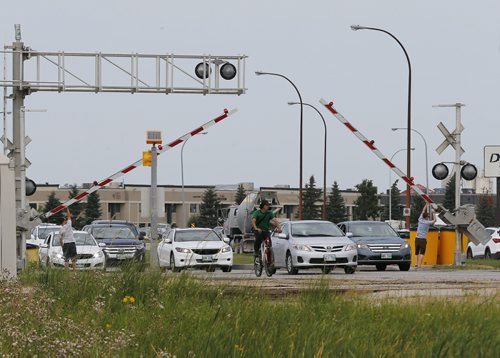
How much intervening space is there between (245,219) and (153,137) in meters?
30.2

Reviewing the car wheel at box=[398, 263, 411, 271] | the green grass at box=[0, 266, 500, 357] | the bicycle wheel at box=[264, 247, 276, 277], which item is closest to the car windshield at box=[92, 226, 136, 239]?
the car wheel at box=[398, 263, 411, 271]

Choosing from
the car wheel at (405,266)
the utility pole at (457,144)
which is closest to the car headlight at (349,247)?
the car wheel at (405,266)

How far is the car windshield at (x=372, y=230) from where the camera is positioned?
3616 cm

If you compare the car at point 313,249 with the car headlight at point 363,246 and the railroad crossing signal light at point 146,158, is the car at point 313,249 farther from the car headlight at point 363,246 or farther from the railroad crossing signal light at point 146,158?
the railroad crossing signal light at point 146,158

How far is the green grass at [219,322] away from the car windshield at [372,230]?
21769 millimetres

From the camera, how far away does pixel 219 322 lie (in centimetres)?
1022

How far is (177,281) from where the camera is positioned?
14.2m

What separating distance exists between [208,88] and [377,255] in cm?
702

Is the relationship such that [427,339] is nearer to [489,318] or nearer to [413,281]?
[489,318]

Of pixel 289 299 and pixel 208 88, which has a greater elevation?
pixel 208 88

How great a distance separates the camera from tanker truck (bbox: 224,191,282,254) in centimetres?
6066

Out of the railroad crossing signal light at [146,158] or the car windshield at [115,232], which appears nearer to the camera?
the railroad crossing signal light at [146,158]

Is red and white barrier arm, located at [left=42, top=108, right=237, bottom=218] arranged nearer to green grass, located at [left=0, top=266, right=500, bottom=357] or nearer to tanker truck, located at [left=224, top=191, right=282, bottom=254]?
green grass, located at [left=0, top=266, right=500, bottom=357]

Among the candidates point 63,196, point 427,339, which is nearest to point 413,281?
point 427,339
